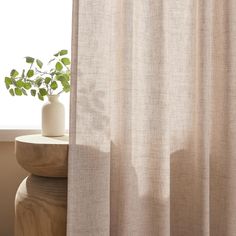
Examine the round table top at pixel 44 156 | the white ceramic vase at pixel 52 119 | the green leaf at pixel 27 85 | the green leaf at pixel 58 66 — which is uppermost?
the green leaf at pixel 58 66

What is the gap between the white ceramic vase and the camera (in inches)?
53.4

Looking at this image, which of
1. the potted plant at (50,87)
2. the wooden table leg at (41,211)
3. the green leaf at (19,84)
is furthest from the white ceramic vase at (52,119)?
the wooden table leg at (41,211)

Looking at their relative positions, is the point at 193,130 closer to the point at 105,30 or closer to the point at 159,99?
the point at 159,99

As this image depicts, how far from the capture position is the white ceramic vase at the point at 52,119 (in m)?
1.36

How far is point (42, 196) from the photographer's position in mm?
1182

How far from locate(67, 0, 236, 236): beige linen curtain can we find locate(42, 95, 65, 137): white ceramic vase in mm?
228

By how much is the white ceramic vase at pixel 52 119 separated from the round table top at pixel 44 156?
0.14 m

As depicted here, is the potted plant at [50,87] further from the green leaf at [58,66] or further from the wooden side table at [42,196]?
the wooden side table at [42,196]

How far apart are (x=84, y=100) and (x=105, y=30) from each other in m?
0.22

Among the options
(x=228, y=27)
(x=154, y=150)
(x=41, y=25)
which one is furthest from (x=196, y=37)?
(x=41, y=25)

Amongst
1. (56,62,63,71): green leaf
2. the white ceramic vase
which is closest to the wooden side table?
the white ceramic vase

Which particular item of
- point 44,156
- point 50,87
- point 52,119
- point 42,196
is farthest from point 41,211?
point 50,87

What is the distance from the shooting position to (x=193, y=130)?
1.29m

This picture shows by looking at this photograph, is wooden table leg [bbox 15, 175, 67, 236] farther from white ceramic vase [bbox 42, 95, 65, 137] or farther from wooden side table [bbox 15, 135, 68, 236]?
white ceramic vase [bbox 42, 95, 65, 137]
